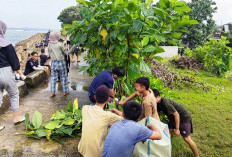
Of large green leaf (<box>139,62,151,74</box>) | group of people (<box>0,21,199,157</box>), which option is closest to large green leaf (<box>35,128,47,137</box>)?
group of people (<box>0,21,199,157</box>)

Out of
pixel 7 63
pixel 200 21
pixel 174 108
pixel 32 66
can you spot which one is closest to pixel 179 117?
pixel 174 108

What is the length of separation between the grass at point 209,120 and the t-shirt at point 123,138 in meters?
1.67

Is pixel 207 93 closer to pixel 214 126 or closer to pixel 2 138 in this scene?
pixel 214 126

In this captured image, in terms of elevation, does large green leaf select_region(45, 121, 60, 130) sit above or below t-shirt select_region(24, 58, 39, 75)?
below

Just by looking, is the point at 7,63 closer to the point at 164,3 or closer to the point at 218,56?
the point at 164,3

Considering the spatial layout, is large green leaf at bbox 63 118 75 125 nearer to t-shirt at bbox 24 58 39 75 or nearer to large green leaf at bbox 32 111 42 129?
large green leaf at bbox 32 111 42 129

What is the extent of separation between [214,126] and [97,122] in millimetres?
3350

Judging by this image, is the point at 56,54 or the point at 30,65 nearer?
the point at 56,54

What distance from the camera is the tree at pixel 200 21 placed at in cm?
1803

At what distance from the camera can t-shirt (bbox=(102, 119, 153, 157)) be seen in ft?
6.24

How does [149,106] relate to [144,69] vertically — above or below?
below

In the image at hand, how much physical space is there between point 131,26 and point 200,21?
18190mm

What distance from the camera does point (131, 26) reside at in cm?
291

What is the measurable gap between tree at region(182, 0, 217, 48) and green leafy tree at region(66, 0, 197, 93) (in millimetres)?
16680
